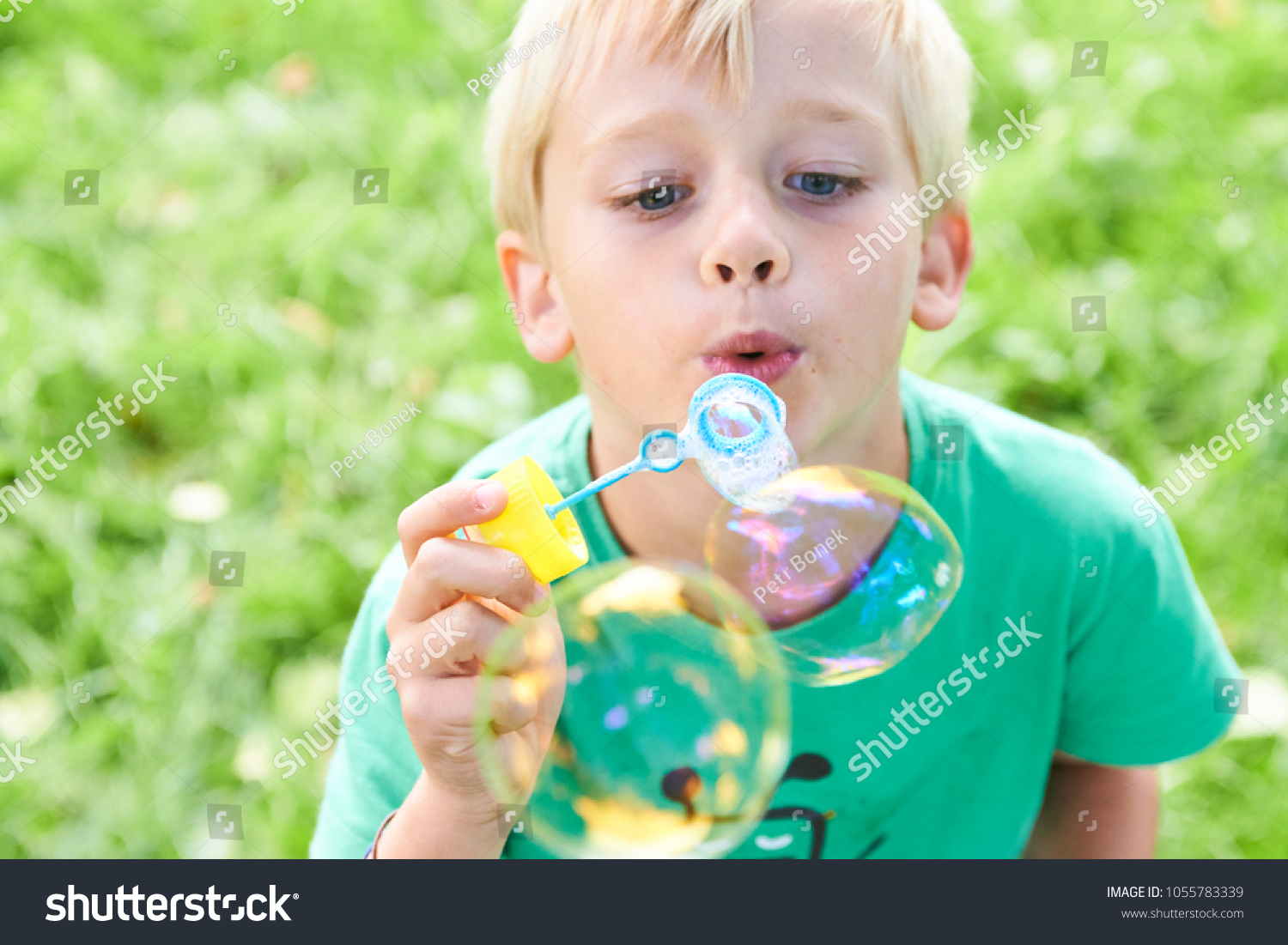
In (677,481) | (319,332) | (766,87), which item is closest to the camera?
(766,87)

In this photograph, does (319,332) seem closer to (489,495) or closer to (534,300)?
(534,300)

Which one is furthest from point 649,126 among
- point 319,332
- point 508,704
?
point 319,332

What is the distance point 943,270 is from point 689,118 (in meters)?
0.36

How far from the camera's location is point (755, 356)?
3.19 ft

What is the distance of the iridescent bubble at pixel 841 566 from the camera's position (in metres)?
1.04

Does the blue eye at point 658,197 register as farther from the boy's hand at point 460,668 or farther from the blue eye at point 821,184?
the boy's hand at point 460,668

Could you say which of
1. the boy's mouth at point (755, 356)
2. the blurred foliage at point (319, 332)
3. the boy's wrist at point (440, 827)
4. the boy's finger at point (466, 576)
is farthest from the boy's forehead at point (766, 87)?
the blurred foliage at point (319, 332)

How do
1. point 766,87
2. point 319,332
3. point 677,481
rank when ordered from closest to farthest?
point 766,87 < point 677,481 < point 319,332

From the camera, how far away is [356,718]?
1181 mm

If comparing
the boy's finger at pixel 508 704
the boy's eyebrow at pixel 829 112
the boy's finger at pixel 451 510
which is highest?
the boy's eyebrow at pixel 829 112

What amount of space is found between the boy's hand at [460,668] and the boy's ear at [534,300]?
0.30m

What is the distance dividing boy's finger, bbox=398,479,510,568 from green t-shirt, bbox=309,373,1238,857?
0.26 meters
